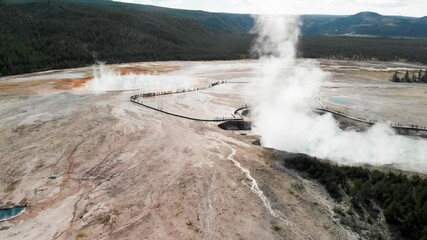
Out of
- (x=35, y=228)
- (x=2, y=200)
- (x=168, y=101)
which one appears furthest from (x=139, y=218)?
(x=168, y=101)

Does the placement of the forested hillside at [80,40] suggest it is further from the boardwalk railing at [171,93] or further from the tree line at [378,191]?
the tree line at [378,191]

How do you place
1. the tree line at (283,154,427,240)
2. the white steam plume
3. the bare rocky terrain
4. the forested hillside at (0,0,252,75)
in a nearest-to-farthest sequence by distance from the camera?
the bare rocky terrain → the tree line at (283,154,427,240) → the white steam plume → the forested hillside at (0,0,252,75)

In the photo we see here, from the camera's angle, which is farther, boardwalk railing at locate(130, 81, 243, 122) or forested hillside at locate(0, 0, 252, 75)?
forested hillside at locate(0, 0, 252, 75)

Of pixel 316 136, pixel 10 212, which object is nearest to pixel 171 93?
pixel 316 136

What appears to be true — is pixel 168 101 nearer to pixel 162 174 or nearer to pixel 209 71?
pixel 162 174

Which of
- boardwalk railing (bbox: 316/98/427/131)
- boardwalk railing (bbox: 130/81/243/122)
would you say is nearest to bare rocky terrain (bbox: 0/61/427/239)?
boardwalk railing (bbox: 130/81/243/122)

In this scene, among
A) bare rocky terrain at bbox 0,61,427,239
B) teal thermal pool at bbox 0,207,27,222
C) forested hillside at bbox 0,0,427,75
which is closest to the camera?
bare rocky terrain at bbox 0,61,427,239

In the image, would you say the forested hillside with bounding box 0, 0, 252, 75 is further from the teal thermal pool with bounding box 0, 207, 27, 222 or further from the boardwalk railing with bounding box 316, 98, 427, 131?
the teal thermal pool with bounding box 0, 207, 27, 222
